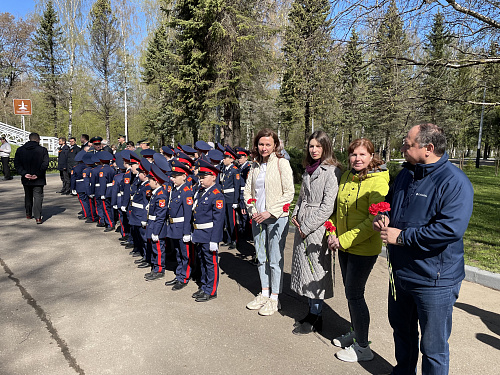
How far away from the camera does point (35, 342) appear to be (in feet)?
11.2

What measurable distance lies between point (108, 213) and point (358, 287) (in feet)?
21.8

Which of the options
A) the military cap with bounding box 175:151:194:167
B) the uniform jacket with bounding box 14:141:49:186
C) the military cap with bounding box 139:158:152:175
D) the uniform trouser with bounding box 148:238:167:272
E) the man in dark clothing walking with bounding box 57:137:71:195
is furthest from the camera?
the man in dark clothing walking with bounding box 57:137:71:195

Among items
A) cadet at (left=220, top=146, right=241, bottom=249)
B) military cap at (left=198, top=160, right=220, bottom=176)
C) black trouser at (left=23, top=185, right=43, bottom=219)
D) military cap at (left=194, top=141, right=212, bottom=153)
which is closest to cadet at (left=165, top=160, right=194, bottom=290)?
military cap at (left=198, top=160, right=220, bottom=176)

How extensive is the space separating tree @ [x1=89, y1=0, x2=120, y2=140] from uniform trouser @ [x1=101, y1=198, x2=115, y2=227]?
31.6m

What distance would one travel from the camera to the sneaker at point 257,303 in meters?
4.17

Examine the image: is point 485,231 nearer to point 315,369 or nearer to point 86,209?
point 315,369

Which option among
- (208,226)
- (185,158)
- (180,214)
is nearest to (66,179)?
(185,158)

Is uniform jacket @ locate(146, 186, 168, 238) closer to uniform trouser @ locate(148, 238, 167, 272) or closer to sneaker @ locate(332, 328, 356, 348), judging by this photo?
uniform trouser @ locate(148, 238, 167, 272)

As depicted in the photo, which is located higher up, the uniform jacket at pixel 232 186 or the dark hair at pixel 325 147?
the dark hair at pixel 325 147

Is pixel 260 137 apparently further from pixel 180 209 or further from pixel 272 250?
pixel 180 209

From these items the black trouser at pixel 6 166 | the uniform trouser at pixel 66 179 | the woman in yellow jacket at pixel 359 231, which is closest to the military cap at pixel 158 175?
the woman in yellow jacket at pixel 359 231

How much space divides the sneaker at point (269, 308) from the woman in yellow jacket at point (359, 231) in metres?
1.05

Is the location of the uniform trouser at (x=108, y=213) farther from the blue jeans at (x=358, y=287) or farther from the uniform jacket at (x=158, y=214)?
the blue jeans at (x=358, y=287)

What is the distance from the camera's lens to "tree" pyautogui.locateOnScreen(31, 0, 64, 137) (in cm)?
3419
